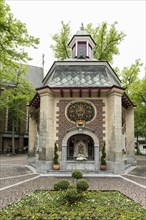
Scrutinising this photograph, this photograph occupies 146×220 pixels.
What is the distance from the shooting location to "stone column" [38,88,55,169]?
13.3 meters

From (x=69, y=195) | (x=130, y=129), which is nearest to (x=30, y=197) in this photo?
(x=69, y=195)

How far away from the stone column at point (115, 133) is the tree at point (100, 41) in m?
11.5

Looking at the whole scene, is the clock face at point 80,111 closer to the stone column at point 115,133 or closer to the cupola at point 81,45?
the stone column at point 115,133

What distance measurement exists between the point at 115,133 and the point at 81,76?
530 centimetres

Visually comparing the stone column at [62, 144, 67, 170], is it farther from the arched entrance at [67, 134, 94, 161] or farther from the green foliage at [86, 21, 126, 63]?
the green foliage at [86, 21, 126, 63]

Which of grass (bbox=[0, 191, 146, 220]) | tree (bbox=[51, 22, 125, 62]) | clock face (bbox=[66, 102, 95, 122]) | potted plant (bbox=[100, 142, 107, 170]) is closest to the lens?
grass (bbox=[0, 191, 146, 220])

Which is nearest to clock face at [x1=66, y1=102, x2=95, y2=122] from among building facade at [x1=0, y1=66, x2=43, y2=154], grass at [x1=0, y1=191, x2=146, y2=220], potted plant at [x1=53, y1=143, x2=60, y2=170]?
potted plant at [x1=53, y1=143, x2=60, y2=170]

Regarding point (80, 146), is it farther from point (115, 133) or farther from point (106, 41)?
point (106, 41)

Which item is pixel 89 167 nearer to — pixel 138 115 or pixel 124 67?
pixel 138 115

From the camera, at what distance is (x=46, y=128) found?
13500 millimetres

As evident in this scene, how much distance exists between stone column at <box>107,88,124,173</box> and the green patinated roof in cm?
114

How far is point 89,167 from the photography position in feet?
44.2

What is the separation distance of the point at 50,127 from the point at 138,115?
15.6 metres

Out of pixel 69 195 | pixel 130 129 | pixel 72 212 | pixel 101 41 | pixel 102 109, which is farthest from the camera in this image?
pixel 101 41
